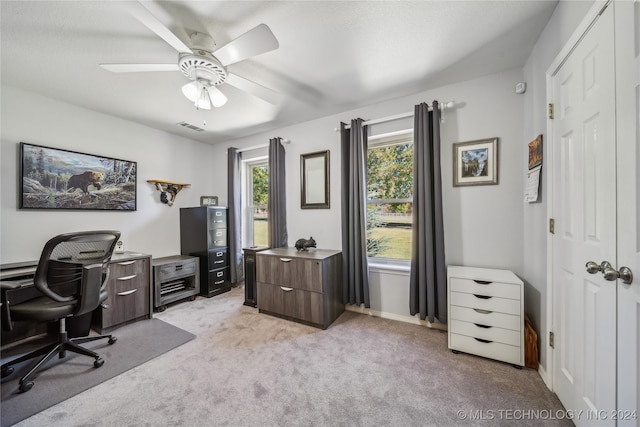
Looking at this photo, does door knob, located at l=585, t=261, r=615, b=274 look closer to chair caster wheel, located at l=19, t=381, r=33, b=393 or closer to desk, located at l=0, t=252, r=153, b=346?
chair caster wheel, located at l=19, t=381, r=33, b=393

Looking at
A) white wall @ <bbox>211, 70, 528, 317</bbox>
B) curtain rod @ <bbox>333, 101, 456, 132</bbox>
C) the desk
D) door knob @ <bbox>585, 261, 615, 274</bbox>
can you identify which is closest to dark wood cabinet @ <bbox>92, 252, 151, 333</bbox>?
the desk

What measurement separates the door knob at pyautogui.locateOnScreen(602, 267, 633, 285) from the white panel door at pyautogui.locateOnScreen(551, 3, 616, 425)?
0.05m

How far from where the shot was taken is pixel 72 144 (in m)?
2.69

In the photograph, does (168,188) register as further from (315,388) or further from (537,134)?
(537,134)

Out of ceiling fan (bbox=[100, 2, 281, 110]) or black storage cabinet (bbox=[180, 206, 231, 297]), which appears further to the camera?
black storage cabinet (bbox=[180, 206, 231, 297])

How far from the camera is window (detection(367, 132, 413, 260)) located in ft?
8.90

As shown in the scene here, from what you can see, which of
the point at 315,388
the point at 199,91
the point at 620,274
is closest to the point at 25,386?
the point at 315,388

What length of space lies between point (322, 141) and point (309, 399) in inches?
109

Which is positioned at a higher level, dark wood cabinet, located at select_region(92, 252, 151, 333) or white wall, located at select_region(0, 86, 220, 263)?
white wall, located at select_region(0, 86, 220, 263)

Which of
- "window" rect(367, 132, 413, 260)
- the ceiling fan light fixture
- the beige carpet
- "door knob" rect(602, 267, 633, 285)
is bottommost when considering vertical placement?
the beige carpet

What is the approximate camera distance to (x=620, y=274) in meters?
0.96

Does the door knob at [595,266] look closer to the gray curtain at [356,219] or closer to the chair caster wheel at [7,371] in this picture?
the gray curtain at [356,219]

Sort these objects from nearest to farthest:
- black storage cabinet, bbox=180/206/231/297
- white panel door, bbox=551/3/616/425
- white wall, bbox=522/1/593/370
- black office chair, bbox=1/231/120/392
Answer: white panel door, bbox=551/3/616/425
white wall, bbox=522/1/593/370
black office chair, bbox=1/231/120/392
black storage cabinet, bbox=180/206/231/297

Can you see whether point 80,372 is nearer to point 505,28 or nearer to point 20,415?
point 20,415
